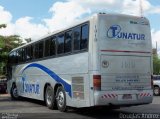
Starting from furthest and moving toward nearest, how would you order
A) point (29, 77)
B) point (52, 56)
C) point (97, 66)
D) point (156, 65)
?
point (156, 65), point (29, 77), point (52, 56), point (97, 66)

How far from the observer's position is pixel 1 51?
26469mm

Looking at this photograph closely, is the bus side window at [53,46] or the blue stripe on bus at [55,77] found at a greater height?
the bus side window at [53,46]

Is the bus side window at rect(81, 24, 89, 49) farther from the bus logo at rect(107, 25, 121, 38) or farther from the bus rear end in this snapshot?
the bus logo at rect(107, 25, 121, 38)

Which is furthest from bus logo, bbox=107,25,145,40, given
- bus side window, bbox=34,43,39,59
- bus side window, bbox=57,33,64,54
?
bus side window, bbox=34,43,39,59

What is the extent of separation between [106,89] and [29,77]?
8249 millimetres

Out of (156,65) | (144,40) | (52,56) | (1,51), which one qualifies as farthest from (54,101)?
(156,65)

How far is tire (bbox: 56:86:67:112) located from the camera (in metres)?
15.7

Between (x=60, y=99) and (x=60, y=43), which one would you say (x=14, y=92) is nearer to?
(x=60, y=99)

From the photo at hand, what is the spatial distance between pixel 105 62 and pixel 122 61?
2.31ft

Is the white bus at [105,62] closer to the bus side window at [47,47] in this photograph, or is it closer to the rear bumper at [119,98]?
the rear bumper at [119,98]

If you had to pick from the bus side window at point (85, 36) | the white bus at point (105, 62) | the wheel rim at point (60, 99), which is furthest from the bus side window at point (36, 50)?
the bus side window at point (85, 36)

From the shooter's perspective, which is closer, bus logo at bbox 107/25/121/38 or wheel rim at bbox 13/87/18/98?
bus logo at bbox 107/25/121/38

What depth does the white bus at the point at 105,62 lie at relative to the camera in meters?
13.4

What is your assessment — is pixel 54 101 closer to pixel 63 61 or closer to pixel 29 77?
pixel 63 61
